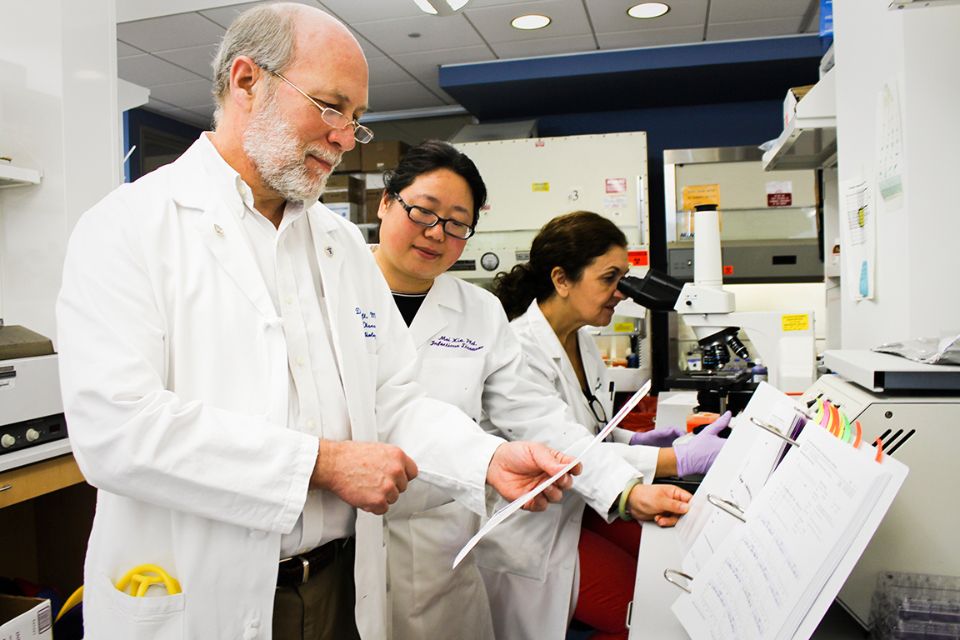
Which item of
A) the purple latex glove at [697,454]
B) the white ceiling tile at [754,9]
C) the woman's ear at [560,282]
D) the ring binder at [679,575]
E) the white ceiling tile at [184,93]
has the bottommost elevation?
the ring binder at [679,575]

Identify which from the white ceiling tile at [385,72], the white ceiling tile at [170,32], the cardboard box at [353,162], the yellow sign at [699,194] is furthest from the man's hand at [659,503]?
the cardboard box at [353,162]

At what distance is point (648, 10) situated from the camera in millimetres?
3752

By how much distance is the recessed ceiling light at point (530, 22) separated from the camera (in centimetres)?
383

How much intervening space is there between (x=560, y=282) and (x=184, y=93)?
391 centimetres

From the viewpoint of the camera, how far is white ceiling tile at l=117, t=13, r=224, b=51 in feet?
12.3

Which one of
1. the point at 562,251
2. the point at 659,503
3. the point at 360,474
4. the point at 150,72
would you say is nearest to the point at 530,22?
the point at 562,251

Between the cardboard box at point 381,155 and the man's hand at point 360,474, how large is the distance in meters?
3.98

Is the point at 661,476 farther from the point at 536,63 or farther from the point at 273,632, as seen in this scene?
the point at 536,63

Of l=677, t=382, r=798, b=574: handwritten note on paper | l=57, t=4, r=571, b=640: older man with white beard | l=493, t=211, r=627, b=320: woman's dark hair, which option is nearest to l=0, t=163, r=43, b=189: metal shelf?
l=57, t=4, r=571, b=640: older man with white beard

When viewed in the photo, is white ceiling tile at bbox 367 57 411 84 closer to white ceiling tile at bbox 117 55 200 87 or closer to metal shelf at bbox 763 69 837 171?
white ceiling tile at bbox 117 55 200 87

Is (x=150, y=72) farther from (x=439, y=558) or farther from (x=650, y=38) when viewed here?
(x=439, y=558)

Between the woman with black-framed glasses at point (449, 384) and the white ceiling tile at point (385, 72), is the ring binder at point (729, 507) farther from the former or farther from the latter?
the white ceiling tile at point (385, 72)

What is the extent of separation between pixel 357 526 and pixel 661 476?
779 millimetres

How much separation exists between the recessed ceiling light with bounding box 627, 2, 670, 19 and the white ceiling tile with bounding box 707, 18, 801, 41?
0.35 m
